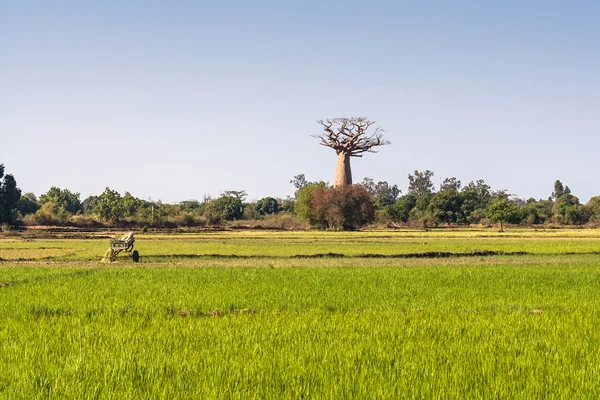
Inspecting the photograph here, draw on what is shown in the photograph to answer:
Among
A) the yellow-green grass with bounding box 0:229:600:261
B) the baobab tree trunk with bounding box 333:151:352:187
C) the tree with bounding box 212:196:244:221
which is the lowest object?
the yellow-green grass with bounding box 0:229:600:261

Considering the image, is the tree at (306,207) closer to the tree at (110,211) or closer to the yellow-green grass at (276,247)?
the tree at (110,211)

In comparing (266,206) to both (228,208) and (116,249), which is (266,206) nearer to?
(228,208)

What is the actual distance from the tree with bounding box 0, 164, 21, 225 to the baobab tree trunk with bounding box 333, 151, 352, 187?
46.7 m

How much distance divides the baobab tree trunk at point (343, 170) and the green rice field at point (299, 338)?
86.6 m

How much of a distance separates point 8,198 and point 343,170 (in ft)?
160

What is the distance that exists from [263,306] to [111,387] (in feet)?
21.7

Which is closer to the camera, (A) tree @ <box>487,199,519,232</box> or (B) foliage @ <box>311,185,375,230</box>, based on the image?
(A) tree @ <box>487,199,519,232</box>

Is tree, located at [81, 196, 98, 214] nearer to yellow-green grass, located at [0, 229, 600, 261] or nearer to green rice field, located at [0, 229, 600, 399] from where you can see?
yellow-green grass, located at [0, 229, 600, 261]

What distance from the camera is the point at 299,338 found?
9.55 metres

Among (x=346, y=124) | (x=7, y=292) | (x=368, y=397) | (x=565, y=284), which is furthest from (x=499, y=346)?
(x=346, y=124)

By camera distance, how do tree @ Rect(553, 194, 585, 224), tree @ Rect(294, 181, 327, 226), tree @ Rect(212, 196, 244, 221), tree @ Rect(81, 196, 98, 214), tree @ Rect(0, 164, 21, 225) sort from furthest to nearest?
tree @ Rect(81, 196, 98, 214) → tree @ Rect(212, 196, 244, 221) → tree @ Rect(553, 194, 585, 224) → tree @ Rect(294, 181, 327, 226) → tree @ Rect(0, 164, 21, 225)

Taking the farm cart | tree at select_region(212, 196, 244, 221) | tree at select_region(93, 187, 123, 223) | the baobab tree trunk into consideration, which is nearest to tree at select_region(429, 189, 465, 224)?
the baobab tree trunk

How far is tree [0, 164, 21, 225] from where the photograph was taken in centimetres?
7769

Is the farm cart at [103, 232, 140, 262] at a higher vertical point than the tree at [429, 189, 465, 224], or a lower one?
lower
